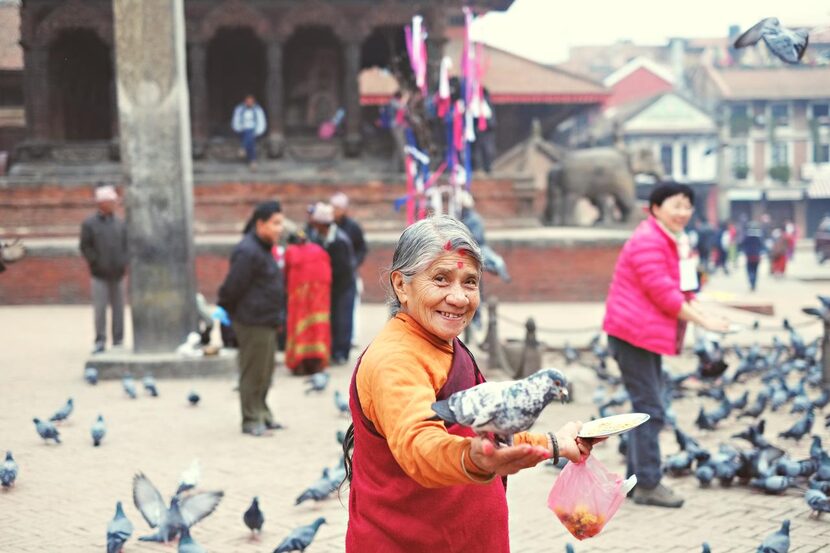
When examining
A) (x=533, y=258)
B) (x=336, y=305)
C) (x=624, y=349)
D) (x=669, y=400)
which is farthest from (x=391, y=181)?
(x=624, y=349)

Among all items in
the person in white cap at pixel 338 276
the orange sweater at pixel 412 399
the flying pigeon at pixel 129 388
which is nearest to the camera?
the orange sweater at pixel 412 399

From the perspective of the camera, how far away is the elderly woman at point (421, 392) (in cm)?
279

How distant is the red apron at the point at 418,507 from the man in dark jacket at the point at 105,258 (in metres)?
9.37

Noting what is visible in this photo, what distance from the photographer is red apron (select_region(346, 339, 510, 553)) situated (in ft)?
9.37

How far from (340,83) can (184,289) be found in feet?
47.9

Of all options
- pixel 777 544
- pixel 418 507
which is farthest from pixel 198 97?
pixel 418 507

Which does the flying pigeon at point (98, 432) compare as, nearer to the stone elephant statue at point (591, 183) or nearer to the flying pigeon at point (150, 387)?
the flying pigeon at point (150, 387)

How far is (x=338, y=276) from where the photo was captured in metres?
11.6

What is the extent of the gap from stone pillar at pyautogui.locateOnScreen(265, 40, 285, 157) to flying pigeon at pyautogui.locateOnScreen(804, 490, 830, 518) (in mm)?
17944

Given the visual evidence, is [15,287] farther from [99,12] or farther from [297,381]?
[297,381]

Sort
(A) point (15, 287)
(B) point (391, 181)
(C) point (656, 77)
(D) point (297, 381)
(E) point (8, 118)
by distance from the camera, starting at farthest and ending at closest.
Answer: (C) point (656, 77) < (E) point (8, 118) < (B) point (391, 181) < (A) point (15, 287) < (D) point (297, 381)

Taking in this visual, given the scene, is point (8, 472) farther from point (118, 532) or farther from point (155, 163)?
point (155, 163)

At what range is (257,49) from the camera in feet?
82.7

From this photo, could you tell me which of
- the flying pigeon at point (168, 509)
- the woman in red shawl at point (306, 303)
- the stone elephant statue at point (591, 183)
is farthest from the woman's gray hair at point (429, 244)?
the stone elephant statue at point (591, 183)
